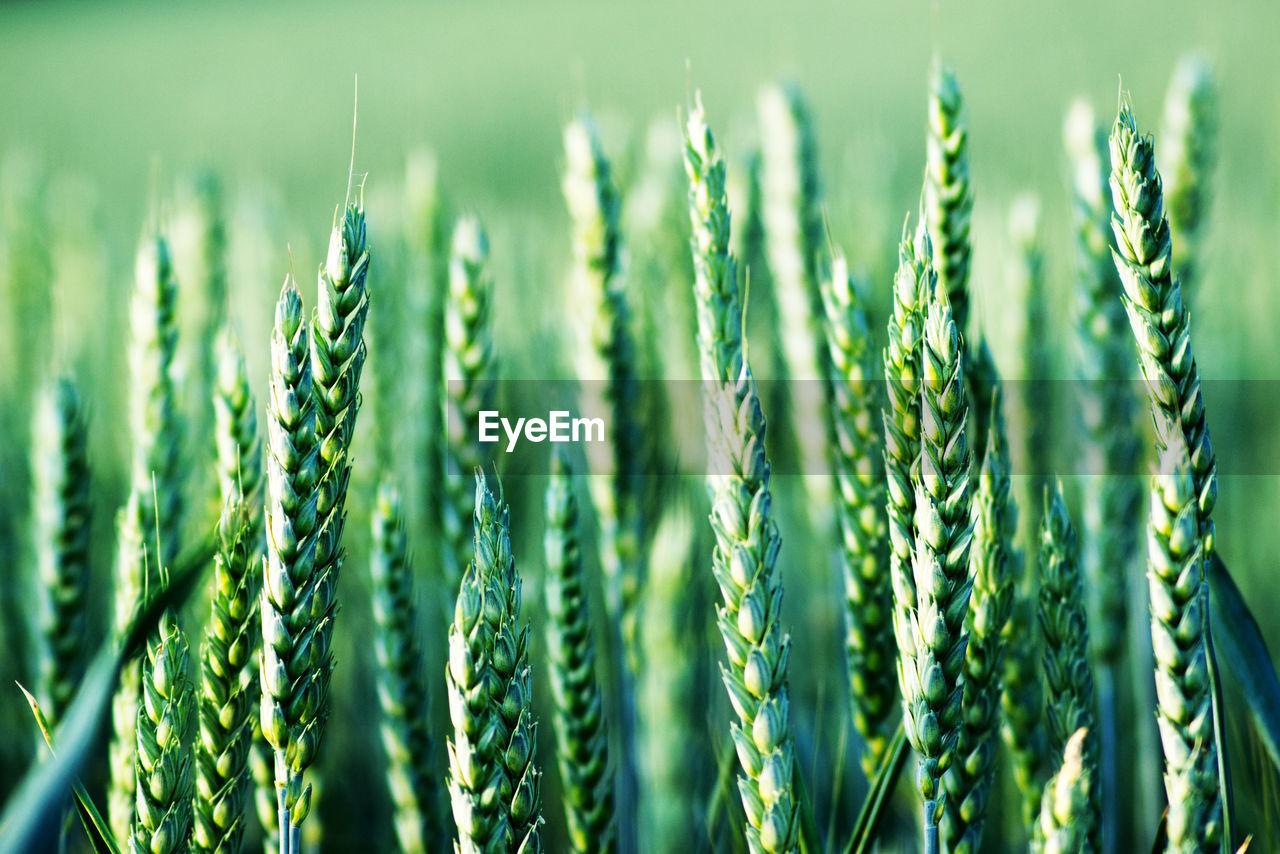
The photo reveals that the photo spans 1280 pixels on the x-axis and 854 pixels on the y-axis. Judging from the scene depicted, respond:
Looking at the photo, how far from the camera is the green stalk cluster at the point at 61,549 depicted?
0.68 meters

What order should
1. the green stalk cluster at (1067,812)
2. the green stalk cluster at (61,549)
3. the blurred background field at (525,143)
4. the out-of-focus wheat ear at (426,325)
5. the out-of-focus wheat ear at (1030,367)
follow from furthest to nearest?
the blurred background field at (525,143)
the out-of-focus wheat ear at (426,325)
the out-of-focus wheat ear at (1030,367)
the green stalk cluster at (61,549)
the green stalk cluster at (1067,812)

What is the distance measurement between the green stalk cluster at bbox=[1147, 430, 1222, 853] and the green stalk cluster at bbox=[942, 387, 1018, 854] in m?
0.08

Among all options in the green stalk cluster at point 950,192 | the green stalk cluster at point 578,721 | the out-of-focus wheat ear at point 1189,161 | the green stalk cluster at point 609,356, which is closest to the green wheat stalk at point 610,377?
the green stalk cluster at point 609,356

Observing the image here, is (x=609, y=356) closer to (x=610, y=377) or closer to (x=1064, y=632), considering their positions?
(x=610, y=377)

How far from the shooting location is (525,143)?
3150mm

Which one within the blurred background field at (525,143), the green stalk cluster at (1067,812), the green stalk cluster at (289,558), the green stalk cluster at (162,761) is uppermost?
the blurred background field at (525,143)

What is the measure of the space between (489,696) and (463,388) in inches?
13.0

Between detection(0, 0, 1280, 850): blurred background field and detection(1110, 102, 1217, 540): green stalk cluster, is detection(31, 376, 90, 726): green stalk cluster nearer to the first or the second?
detection(0, 0, 1280, 850): blurred background field

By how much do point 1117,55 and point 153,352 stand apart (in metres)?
2.27

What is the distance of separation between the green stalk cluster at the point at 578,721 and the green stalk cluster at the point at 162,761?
22 centimetres

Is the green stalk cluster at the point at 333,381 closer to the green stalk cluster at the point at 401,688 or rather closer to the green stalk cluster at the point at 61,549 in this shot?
the green stalk cluster at the point at 401,688

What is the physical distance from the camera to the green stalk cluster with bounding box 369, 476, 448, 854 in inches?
24.5

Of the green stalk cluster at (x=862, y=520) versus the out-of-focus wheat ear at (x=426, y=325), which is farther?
the out-of-focus wheat ear at (x=426, y=325)

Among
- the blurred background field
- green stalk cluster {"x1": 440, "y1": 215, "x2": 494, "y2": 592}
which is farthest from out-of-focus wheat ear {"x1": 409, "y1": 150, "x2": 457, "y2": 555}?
green stalk cluster {"x1": 440, "y1": 215, "x2": 494, "y2": 592}
